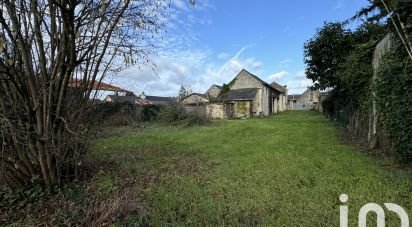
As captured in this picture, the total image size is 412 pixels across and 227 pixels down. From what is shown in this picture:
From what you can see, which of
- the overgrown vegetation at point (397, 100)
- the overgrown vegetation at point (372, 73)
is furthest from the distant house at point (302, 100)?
the overgrown vegetation at point (397, 100)

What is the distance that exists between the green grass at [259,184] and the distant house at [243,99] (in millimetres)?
17465

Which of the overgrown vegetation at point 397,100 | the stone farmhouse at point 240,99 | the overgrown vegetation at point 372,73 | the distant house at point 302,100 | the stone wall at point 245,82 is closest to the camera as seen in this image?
the overgrown vegetation at point 397,100

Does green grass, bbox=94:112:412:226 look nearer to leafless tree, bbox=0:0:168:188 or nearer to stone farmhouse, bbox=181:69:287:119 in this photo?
leafless tree, bbox=0:0:168:188

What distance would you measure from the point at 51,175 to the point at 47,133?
0.77 meters

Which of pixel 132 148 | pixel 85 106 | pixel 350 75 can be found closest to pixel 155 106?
pixel 132 148

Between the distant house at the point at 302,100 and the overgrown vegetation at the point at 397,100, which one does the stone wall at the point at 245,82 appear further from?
the distant house at the point at 302,100

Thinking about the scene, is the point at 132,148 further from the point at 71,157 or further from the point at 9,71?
the point at 9,71

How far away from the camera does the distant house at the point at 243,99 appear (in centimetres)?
2642

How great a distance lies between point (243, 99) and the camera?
2847 cm

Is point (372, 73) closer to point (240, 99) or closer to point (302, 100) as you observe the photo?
point (240, 99)

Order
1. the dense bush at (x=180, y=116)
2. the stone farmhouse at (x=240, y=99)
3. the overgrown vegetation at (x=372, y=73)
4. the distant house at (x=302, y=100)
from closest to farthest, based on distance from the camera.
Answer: the overgrown vegetation at (x=372, y=73)
the dense bush at (x=180, y=116)
the stone farmhouse at (x=240, y=99)
the distant house at (x=302, y=100)

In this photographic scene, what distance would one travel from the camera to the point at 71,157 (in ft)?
16.6

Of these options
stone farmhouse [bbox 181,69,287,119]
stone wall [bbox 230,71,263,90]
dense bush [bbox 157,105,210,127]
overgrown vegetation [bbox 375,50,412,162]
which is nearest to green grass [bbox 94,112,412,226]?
overgrown vegetation [bbox 375,50,412,162]

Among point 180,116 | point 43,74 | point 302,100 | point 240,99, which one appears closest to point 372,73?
point 43,74
